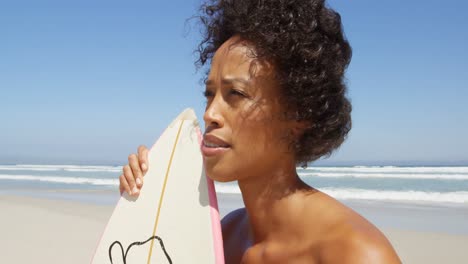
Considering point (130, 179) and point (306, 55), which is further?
point (130, 179)

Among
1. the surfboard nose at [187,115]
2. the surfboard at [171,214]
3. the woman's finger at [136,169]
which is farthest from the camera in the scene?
the surfboard nose at [187,115]

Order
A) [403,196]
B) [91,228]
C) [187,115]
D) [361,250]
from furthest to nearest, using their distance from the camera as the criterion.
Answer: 1. [403,196]
2. [91,228]
3. [187,115]
4. [361,250]

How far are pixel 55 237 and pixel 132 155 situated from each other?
6145 millimetres

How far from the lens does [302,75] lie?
1.52 meters

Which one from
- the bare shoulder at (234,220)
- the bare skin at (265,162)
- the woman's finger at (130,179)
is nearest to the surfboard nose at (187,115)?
the woman's finger at (130,179)

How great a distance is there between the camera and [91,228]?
27.6 feet

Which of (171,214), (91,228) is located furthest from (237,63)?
(91,228)

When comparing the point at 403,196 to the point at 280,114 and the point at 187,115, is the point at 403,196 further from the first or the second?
the point at 280,114

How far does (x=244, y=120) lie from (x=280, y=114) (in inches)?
Answer: 4.8

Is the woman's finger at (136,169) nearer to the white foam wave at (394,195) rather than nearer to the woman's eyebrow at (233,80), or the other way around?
the woman's eyebrow at (233,80)

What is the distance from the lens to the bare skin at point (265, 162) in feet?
4.86

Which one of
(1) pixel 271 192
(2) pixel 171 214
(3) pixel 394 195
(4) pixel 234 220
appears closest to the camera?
(1) pixel 271 192

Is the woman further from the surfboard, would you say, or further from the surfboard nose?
the surfboard nose

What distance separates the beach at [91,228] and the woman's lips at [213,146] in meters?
5.45
